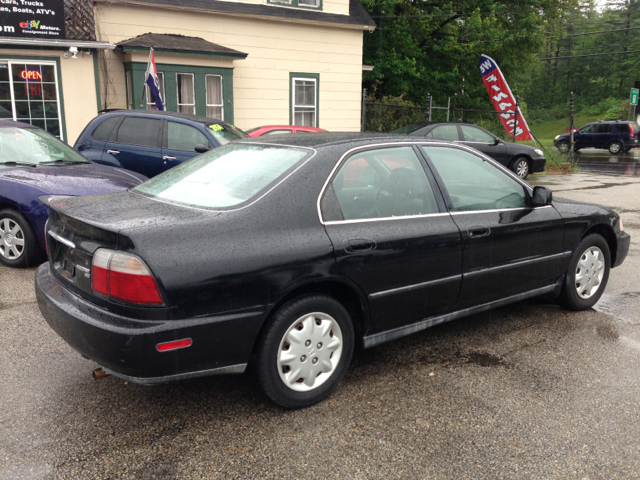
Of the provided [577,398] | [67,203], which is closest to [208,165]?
[67,203]

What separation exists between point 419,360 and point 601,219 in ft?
7.38

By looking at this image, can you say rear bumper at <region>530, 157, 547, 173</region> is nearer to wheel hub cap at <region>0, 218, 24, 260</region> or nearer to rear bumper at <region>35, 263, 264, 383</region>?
wheel hub cap at <region>0, 218, 24, 260</region>

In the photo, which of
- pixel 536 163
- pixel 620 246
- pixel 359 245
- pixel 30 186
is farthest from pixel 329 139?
pixel 536 163

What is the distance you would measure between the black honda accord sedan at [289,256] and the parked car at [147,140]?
4850 millimetres

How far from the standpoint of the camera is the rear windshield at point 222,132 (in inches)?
344

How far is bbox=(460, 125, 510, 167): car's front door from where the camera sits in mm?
15094

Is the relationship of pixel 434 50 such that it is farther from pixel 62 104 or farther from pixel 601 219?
pixel 601 219

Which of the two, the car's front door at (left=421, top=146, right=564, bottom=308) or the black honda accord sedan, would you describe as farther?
Result: the car's front door at (left=421, top=146, right=564, bottom=308)

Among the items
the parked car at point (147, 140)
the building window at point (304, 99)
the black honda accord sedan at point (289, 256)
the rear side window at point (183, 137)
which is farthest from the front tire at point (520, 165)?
the black honda accord sedan at point (289, 256)

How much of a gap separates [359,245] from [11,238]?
436 cm

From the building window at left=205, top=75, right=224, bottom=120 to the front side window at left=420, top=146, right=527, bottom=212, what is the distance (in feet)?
36.6

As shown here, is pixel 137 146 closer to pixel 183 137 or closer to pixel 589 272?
pixel 183 137

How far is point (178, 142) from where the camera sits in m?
8.80

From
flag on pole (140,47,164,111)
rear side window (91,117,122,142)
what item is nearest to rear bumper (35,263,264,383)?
rear side window (91,117,122,142)
